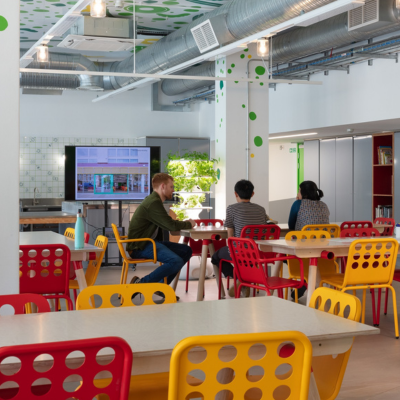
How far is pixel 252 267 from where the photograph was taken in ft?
15.0

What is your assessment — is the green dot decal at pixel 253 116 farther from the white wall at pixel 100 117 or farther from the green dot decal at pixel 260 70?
the white wall at pixel 100 117

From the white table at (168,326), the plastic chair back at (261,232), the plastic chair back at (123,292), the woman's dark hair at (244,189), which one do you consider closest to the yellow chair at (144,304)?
the plastic chair back at (123,292)

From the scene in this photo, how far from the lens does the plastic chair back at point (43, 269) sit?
4059 mm

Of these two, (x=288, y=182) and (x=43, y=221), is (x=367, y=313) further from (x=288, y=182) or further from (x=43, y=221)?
(x=288, y=182)

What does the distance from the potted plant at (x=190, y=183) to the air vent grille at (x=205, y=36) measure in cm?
137

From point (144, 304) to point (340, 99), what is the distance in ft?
21.8

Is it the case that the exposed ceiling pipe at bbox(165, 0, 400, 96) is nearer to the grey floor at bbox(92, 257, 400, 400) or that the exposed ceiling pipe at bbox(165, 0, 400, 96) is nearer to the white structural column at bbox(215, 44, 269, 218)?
the white structural column at bbox(215, 44, 269, 218)

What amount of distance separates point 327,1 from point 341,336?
3665 mm

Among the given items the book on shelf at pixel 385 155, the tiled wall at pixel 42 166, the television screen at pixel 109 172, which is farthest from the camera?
the tiled wall at pixel 42 166

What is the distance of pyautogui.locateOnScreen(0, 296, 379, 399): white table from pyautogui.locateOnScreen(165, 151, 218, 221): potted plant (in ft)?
15.5

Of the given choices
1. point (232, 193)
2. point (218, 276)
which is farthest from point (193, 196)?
point (218, 276)

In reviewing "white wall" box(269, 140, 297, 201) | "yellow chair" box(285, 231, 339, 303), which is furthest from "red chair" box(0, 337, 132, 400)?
"white wall" box(269, 140, 297, 201)

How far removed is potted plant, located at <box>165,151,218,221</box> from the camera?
7.20m

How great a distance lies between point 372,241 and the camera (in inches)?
167
